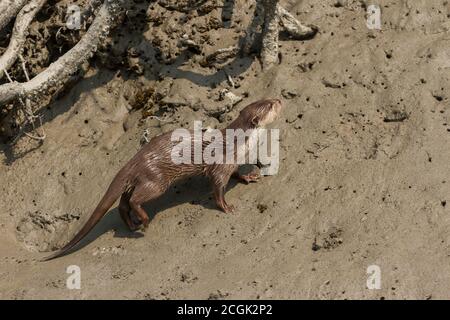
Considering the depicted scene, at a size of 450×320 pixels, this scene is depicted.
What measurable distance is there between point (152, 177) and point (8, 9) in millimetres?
2697

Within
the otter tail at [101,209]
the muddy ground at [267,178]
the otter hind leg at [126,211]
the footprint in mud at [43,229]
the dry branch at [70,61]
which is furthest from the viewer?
the dry branch at [70,61]

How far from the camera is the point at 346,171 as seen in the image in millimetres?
5668

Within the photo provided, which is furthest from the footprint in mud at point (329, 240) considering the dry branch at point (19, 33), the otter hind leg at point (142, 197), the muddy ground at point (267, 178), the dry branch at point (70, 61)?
the dry branch at point (19, 33)

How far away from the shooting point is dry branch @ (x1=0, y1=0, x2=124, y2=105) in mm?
6730

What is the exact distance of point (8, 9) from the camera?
23.6 ft

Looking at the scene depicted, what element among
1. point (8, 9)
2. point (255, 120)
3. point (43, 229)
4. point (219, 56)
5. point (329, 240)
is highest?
point (8, 9)

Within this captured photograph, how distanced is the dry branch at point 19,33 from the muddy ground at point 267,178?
615 millimetres

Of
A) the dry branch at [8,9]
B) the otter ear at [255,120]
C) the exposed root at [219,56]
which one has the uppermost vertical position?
the dry branch at [8,9]

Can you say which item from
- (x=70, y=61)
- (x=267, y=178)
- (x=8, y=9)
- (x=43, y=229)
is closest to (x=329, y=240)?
(x=267, y=178)

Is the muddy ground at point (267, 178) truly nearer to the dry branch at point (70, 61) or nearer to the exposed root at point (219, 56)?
the exposed root at point (219, 56)

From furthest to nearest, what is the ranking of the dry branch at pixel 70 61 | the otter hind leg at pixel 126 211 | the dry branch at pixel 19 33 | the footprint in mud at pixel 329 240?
the dry branch at pixel 19 33, the dry branch at pixel 70 61, the otter hind leg at pixel 126 211, the footprint in mud at pixel 329 240

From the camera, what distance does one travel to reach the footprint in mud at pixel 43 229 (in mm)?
6219

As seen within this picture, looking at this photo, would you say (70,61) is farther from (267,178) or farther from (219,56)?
(267,178)

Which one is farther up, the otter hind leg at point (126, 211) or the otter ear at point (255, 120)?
the otter ear at point (255, 120)
